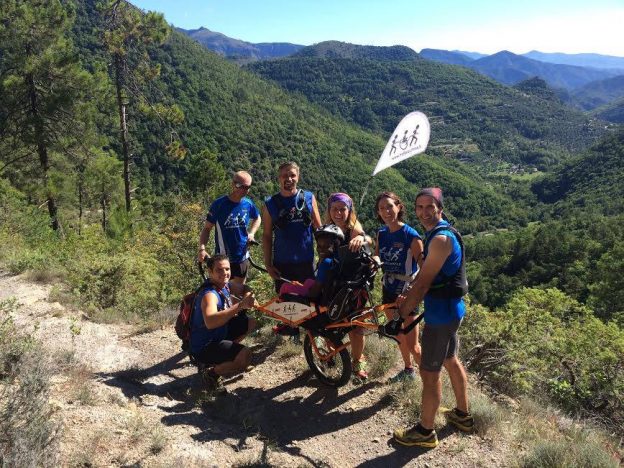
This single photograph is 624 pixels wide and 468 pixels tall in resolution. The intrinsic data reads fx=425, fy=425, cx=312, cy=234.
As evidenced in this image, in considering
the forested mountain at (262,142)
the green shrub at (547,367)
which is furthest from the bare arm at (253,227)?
the forested mountain at (262,142)

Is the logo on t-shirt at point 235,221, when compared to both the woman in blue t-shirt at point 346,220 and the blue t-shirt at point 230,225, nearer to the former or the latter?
the blue t-shirt at point 230,225

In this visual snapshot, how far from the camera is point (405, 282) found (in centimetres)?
391

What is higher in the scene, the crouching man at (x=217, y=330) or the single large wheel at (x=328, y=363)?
the crouching man at (x=217, y=330)

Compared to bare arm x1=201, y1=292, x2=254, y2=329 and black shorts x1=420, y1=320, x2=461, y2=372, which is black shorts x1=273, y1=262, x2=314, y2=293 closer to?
bare arm x1=201, y1=292, x2=254, y2=329

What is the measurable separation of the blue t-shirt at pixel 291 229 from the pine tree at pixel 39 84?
12939 mm

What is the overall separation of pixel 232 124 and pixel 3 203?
300 feet

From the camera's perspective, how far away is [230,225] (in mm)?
4570

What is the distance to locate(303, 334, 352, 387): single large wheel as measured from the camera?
4.06 m

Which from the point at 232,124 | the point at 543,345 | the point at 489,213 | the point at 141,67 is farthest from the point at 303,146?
the point at 543,345

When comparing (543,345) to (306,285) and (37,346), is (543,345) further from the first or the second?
(37,346)

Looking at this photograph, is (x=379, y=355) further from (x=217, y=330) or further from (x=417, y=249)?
(x=217, y=330)

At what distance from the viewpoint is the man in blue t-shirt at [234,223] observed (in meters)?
4.54

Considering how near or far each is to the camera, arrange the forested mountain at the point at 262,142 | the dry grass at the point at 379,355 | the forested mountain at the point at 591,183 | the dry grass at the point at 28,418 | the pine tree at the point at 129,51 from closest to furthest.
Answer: the dry grass at the point at 28,418 → the dry grass at the point at 379,355 → the pine tree at the point at 129,51 → the forested mountain at the point at 262,142 → the forested mountain at the point at 591,183

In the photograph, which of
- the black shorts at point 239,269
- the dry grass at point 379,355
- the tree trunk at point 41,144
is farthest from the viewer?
the tree trunk at point 41,144
